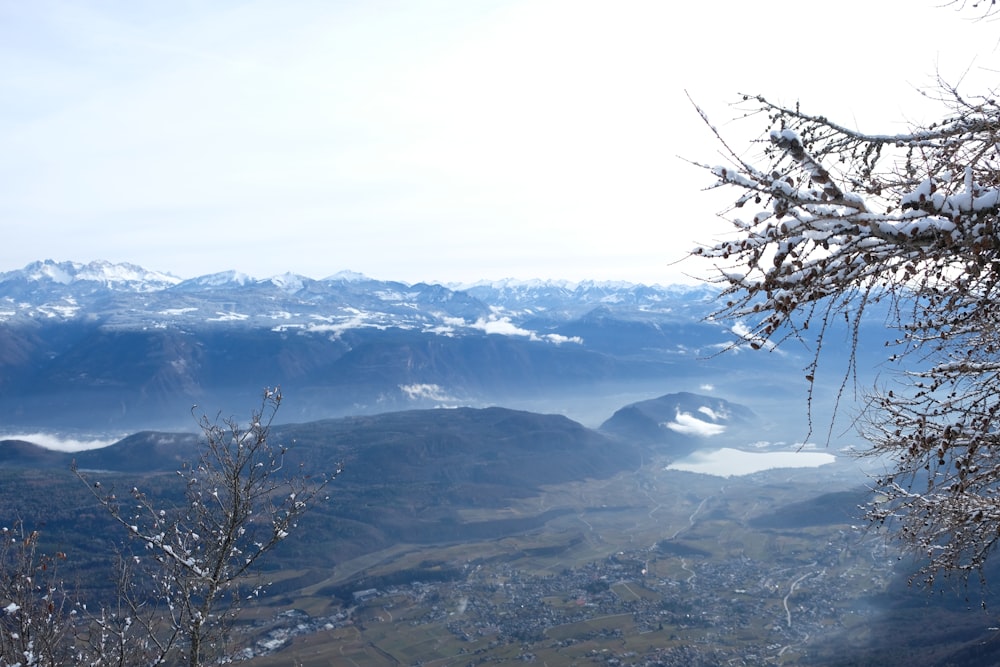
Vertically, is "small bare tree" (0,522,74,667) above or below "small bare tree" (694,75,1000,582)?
below

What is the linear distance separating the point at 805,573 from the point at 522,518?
221 feet

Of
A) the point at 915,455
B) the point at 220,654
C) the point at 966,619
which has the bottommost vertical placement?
A: the point at 966,619

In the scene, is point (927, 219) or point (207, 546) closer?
point (927, 219)

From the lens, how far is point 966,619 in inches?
2630

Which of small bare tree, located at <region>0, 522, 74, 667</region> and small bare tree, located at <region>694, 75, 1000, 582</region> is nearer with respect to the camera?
small bare tree, located at <region>694, 75, 1000, 582</region>

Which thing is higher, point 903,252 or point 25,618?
point 903,252

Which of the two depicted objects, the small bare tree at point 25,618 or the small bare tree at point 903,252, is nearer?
the small bare tree at point 903,252

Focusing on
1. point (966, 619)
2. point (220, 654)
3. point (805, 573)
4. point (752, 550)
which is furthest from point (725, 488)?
point (220, 654)

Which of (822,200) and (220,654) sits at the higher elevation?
(822,200)

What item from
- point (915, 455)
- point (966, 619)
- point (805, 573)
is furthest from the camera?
point (805, 573)

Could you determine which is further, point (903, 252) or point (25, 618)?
point (25, 618)

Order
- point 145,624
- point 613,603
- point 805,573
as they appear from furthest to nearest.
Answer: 1. point 805,573
2. point 613,603
3. point 145,624

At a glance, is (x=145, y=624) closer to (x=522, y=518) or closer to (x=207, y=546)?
(x=207, y=546)

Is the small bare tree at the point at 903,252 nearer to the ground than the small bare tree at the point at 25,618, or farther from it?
farther from it
